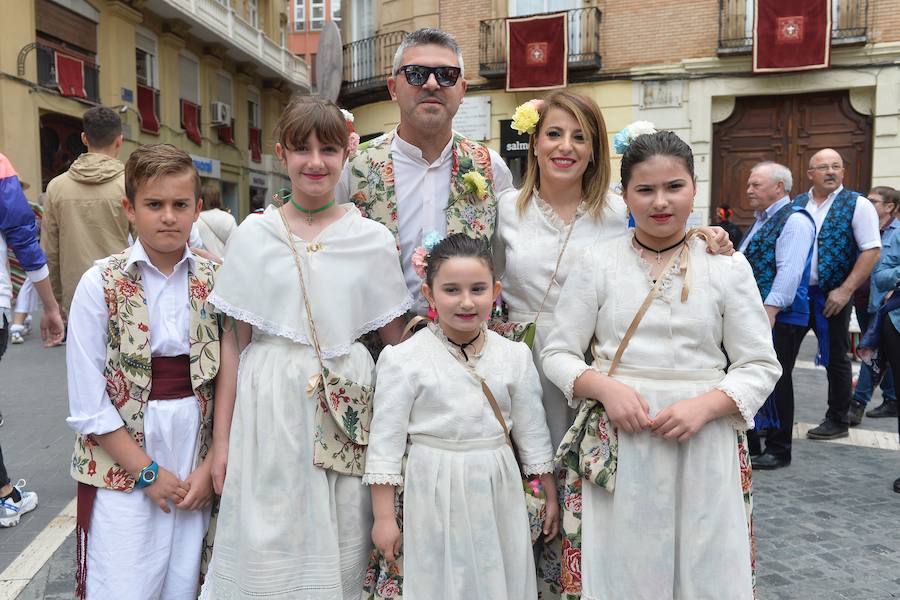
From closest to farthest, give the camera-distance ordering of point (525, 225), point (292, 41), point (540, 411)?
1. point (540, 411)
2. point (525, 225)
3. point (292, 41)

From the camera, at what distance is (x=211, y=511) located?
2473 mm

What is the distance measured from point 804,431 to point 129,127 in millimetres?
17309

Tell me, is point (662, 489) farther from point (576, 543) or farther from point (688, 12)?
point (688, 12)

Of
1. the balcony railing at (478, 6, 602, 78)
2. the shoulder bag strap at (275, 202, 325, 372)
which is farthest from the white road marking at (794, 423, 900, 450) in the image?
the balcony railing at (478, 6, 602, 78)

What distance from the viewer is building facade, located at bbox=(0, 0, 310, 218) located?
14.6m

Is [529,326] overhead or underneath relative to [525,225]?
underneath

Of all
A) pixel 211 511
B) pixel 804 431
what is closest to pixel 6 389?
pixel 211 511

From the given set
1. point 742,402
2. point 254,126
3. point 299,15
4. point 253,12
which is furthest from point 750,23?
point 299,15

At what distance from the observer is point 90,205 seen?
16.2 ft

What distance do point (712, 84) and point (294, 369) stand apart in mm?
12778

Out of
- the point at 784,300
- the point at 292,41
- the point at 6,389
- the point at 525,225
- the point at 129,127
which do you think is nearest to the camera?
the point at 525,225

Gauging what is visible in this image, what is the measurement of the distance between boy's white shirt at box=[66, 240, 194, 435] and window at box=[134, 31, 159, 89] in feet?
62.5

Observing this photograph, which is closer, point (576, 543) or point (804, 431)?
point (576, 543)

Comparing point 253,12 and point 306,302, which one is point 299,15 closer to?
point 253,12
